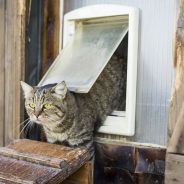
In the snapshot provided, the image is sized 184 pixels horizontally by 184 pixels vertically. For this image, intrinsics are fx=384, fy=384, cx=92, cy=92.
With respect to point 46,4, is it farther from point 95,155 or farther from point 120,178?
point 120,178

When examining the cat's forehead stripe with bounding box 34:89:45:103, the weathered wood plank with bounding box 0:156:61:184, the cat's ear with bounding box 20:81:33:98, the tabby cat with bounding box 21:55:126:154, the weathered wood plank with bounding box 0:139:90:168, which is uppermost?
the cat's ear with bounding box 20:81:33:98

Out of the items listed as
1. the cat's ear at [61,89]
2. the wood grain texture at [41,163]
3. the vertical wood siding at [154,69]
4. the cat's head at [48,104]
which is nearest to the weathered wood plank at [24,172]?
the wood grain texture at [41,163]

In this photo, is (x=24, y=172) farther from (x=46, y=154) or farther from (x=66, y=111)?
(x=66, y=111)

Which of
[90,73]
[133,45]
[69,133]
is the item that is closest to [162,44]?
[133,45]

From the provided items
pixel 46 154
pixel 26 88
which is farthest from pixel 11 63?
pixel 46 154

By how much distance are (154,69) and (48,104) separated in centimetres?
68

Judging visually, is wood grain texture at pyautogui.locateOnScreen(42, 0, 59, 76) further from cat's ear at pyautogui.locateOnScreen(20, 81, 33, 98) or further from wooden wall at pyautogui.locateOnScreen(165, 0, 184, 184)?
wooden wall at pyautogui.locateOnScreen(165, 0, 184, 184)

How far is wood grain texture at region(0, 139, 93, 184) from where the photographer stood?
6.20 ft

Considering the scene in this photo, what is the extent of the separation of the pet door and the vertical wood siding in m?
0.06

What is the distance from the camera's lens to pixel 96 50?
2547 millimetres

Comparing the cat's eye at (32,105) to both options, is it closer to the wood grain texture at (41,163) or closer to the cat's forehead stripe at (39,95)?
the cat's forehead stripe at (39,95)

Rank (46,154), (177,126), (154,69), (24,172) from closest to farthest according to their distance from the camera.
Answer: (177,126) → (24,172) → (46,154) → (154,69)

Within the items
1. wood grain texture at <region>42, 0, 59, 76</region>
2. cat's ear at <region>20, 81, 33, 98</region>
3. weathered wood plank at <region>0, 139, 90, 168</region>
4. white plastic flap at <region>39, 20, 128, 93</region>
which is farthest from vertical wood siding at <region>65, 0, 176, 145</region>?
cat's ear at <region>20, 81, 33, 98</region>

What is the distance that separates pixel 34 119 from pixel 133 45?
0.76 m
